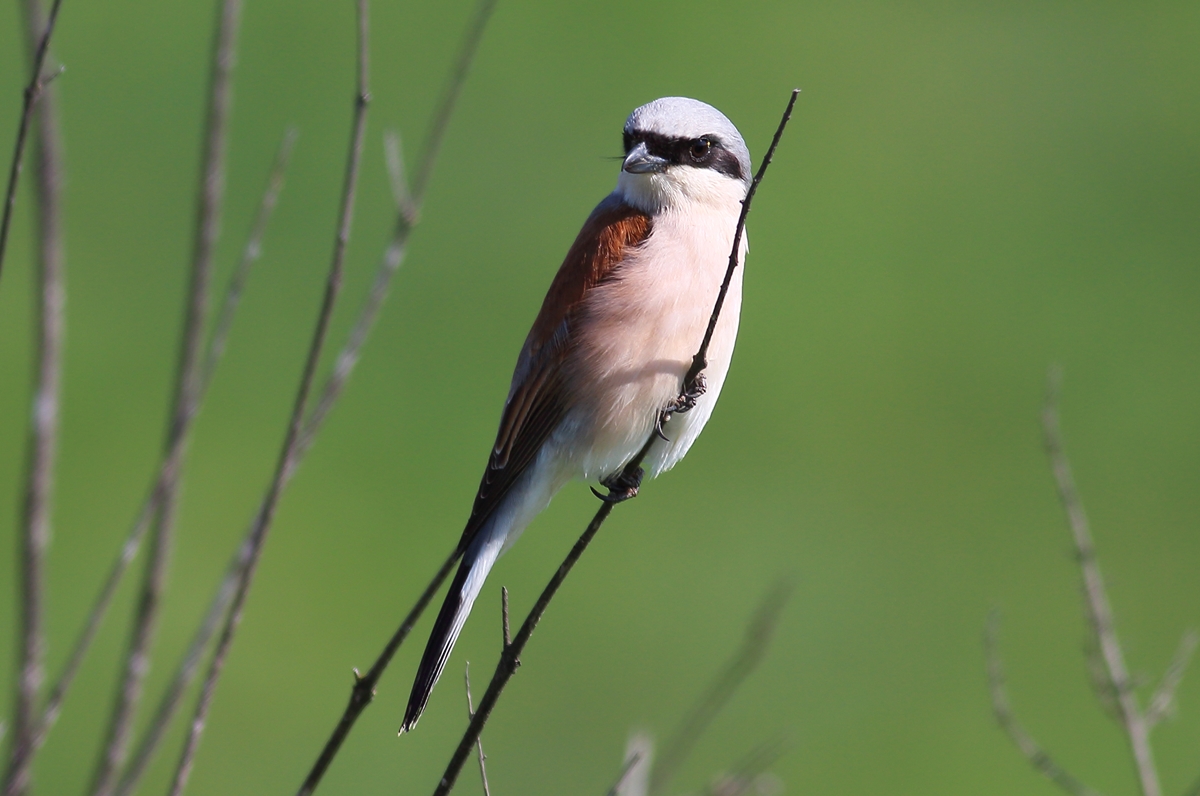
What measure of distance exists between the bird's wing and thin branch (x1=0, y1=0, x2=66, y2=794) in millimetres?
1175

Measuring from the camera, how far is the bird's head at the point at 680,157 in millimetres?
2652

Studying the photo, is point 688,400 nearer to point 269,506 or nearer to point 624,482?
point 624,482

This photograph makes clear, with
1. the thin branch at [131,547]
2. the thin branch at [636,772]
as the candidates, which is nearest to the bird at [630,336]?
the thin branch at [636,772]

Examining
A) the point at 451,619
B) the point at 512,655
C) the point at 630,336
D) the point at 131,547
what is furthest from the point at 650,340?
the point at 131,547

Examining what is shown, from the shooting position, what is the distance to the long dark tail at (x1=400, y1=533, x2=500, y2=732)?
88.7 inches

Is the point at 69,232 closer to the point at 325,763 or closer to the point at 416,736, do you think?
the point at 416,736

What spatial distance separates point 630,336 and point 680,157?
40 cm

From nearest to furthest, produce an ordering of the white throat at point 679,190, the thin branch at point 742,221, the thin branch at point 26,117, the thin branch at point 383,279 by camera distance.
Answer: the thin branch at point 26,117 < the thin branch at point 742,221 < the thin branch at point 383,279 < the white throat at point 679,190

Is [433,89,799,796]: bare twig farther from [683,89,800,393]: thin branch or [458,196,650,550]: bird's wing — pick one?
[458,196,650,550]: bird's wing

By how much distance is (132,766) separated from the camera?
1438mm

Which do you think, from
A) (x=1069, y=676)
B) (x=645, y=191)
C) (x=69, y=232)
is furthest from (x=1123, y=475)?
(x=69, y=232)

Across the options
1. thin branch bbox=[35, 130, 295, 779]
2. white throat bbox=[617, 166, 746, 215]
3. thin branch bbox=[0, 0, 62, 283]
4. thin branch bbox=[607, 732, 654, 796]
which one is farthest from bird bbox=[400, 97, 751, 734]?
thin branch bbox=[0, 0, 62, 283]

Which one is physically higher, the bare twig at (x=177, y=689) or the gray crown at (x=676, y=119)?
the gray crown at (x=676, y=119)

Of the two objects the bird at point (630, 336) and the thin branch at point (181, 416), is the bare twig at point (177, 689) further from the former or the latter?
A: the bird at point (630, 336)
